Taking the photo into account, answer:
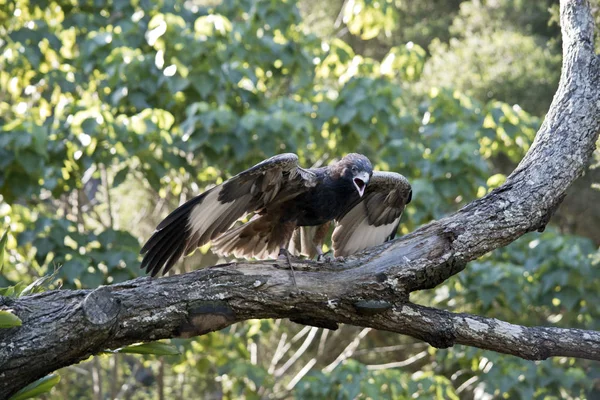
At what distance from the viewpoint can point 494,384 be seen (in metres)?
5.04

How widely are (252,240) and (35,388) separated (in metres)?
1.37

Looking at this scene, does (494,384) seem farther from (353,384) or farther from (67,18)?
(67,18)

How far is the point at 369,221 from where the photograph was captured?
3980 millimetres

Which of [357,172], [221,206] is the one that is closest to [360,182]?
[357,172]

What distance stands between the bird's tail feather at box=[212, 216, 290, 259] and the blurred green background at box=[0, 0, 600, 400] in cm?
93

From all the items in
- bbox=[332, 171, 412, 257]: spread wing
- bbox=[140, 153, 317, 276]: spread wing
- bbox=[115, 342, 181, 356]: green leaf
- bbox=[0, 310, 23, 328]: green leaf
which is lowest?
bbox=[332, 171, 412, 257]: spread wing

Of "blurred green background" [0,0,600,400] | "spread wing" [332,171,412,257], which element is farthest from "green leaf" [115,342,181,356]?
"blurred green background" [0,0,600,400]

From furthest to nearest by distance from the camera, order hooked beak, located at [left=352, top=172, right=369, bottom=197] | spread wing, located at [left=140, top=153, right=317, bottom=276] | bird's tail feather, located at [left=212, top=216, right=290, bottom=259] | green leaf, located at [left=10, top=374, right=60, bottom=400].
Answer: bird's tail feather, located at [left=212, top=216, right=290, bottom=259], hooked beak, located at [left=352, top=172, right=369, bottom=197], spread wing, located at [left=140, top=153, right=317, bottom=276], green leaf, located at [left=10, top=374, right=60, bottom=400]

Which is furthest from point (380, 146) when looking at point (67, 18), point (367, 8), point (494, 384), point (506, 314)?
point (67, 18)

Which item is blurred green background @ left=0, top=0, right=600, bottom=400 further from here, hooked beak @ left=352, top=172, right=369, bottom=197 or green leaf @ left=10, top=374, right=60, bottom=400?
green leaf @ left=10, top=374, right=60, bottom=400

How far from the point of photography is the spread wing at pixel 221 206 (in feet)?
9.69

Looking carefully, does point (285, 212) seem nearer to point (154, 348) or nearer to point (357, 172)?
point (357, 172)

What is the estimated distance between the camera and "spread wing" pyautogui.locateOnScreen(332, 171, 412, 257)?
393 cm

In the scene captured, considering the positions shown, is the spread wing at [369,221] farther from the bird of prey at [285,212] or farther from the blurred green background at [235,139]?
the blurred green background at [235,139]
